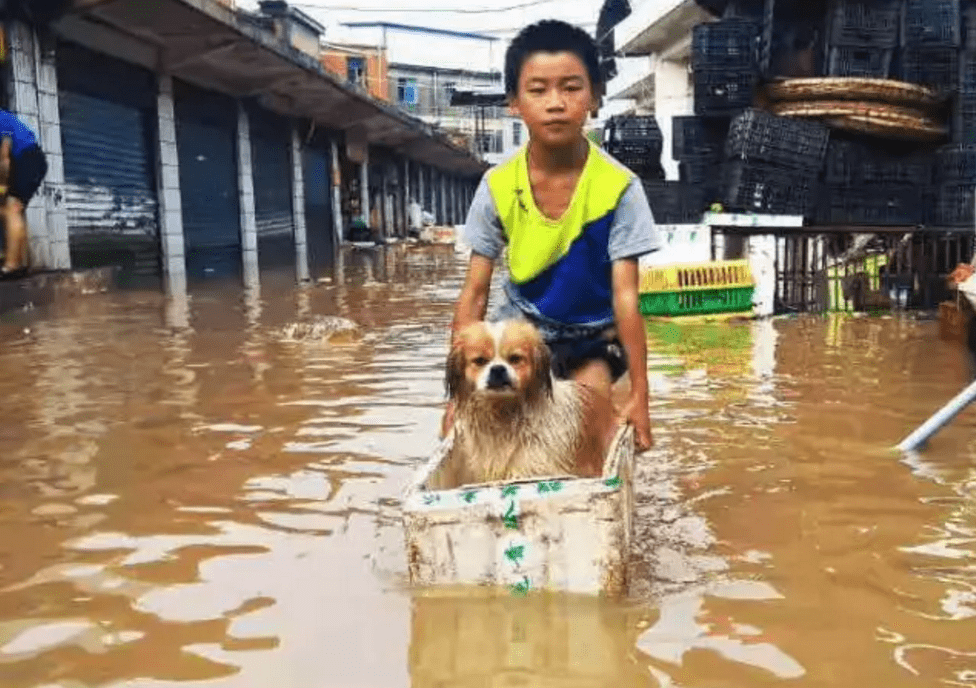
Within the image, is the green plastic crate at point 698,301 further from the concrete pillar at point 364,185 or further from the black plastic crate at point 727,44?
the concrete pillar at point 364,185

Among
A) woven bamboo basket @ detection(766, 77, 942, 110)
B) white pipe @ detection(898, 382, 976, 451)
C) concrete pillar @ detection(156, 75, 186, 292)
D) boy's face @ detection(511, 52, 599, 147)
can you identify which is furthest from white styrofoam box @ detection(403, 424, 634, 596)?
concrete pillar @ detection(156, 75, 186, 292)

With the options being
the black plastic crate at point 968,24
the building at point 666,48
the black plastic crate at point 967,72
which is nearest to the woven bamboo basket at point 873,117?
the black plastic crate at point 967,72

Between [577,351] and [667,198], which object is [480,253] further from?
[667,198]

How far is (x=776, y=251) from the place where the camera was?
35.6 feet

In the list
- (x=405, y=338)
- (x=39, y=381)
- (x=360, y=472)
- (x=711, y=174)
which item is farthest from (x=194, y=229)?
(x=360, y=472)

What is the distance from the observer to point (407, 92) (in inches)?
2354

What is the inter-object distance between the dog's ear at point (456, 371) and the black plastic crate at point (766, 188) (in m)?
10.2

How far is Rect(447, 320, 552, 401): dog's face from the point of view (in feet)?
10.4

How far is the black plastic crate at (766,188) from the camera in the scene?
12.9 m

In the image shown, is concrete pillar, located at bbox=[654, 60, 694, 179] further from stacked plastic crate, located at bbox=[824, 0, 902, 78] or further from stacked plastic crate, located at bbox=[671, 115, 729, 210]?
stacked plastic crate, located at bbox=[824, 0, 902, 78]

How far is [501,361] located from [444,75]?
60993mm

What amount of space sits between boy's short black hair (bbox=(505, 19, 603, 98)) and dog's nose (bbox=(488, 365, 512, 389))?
1060 millimetres

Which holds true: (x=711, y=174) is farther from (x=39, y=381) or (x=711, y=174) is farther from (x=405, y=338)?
(x=39, y=381)

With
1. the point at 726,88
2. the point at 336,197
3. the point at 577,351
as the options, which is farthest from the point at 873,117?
the point at 336,197
